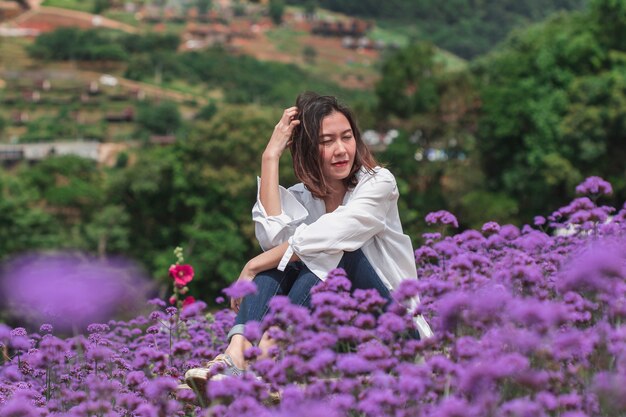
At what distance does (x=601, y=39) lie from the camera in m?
29.5

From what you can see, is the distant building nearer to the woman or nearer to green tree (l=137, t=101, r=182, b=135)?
green tree (l=137, t=101, r=182, b=135)

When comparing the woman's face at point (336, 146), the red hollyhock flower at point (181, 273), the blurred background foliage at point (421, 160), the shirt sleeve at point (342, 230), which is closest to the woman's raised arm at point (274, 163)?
the woman's face at point (336, 146)

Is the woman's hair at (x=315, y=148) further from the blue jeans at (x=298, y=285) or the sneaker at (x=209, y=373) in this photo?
the sneaker at (x=209, y=373)

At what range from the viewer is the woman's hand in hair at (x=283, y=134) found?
15.8 ft

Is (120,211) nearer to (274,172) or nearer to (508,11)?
(274,172)

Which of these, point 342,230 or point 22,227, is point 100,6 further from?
point 342,230

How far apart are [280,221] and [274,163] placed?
30 cm

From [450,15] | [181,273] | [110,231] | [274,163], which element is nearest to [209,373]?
[274,163]

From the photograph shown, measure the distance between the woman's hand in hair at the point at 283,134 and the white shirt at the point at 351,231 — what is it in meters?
0.18

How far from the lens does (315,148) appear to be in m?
4.77

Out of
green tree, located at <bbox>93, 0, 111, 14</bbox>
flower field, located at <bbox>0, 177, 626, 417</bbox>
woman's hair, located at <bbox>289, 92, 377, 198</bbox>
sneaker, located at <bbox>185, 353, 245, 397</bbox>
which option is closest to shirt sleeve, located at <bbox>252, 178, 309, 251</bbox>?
woman's hair, located at <bbox>289, 92, 377, 198</bbox>

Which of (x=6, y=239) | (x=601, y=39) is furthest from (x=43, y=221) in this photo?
(x=601, y=39)

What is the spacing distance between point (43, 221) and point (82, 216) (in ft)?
24.7

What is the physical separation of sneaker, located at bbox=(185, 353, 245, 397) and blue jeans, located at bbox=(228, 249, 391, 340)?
0.85 ft
